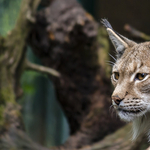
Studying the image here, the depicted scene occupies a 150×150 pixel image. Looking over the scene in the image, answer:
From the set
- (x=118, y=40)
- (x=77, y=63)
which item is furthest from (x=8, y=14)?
(x=118, y=40)

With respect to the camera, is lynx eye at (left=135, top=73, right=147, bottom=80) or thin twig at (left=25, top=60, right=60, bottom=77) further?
thin twig at (left=25, top=60, right=60, bottom=77)

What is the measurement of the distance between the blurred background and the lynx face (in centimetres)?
364

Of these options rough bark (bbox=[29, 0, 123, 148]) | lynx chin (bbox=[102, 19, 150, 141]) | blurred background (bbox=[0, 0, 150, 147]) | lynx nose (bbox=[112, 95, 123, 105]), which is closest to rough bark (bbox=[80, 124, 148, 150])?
rough bark (bbox=[29, 0, 123, 148])

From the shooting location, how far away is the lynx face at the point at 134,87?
2.38 m

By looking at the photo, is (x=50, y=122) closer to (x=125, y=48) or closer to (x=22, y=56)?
(x=22, y=56)

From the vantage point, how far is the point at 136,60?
2516 millimetres

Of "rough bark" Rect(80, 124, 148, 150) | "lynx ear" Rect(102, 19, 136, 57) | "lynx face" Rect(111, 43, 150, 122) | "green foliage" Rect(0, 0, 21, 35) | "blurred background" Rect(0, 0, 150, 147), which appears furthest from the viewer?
"blurred background" Rect(0, 0, 150, 147)

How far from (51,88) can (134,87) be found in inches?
212

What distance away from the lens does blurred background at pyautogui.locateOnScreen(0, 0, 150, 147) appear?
21.1 ft

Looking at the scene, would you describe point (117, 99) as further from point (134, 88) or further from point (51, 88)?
point (51, 88)

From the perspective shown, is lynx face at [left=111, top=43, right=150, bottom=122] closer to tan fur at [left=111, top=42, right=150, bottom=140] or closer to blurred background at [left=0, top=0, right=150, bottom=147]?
tan fur at [left=111, top=42, right=150, bottom=140]

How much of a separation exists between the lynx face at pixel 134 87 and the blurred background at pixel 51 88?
11.9 ft

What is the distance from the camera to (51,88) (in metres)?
7.66

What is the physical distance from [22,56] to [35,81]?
1.92 meters
